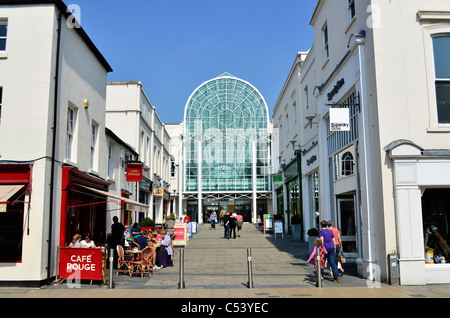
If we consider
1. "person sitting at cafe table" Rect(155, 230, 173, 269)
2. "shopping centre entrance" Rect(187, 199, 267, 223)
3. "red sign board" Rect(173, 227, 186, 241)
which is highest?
"shopping centre entrance" Rect(187, 199, 267, 223)

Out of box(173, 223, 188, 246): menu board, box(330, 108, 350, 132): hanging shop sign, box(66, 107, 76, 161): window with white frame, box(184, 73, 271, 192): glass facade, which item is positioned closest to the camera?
box(330, 108, 350, 132): hanging shop sign

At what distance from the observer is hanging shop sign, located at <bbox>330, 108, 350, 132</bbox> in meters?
11.8

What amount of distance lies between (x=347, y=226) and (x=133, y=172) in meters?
11.1

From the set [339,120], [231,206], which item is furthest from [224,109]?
[339,120]

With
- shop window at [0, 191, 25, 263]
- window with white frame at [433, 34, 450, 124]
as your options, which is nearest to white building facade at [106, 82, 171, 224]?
shop window at [0, 191, 25, 263]

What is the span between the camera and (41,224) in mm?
11039

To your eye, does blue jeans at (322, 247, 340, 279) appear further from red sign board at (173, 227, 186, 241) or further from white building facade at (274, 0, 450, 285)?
red sign board at (173, 227, 186, 241)

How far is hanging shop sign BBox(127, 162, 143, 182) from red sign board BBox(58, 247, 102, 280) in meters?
9.57

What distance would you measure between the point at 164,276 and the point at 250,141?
3574cm

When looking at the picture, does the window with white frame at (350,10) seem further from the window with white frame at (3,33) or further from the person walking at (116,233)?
the window with white frame at (3,33)

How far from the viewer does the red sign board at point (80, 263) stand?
11.1m

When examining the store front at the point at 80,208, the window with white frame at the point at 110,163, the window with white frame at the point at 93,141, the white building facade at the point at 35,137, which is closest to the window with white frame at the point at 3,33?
the white building facade at the point at 35,137

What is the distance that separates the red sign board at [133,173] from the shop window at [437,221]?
13780 millimetres
